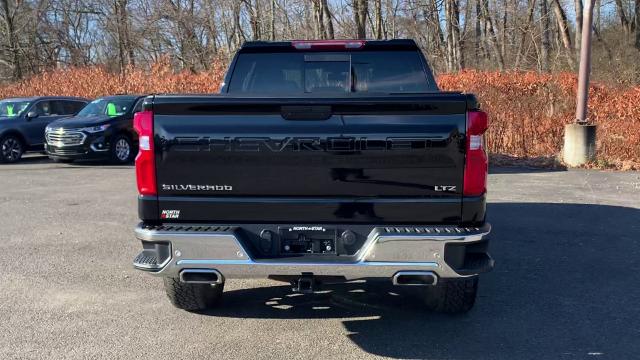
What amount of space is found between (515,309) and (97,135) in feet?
39.8

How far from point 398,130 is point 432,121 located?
0.22 metres

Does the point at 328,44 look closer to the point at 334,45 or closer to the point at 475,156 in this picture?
the point at 334,45

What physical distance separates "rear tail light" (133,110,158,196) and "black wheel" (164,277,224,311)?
3.52 feet

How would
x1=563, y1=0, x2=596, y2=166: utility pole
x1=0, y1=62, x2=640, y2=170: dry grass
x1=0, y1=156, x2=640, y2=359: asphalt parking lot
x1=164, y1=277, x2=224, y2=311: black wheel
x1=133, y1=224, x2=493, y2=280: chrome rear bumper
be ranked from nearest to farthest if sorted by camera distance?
x1=133, y1=224, x2=493, y2=280: chrome rear bumper
x1=0, y1=156, x2=640, y2=359: asphalt parking lot
x1=164, y1=277, x2=224, y2=311: black wheel
x1=563, y1=0, x2=596, y2=166: utility pole
x1=0, y1=62, x2=640, y2=170: dry grass

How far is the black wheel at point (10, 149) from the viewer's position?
50.3 ft

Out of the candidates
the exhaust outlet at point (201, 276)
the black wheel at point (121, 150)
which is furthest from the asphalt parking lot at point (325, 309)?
the black wheel at point (121, 150)

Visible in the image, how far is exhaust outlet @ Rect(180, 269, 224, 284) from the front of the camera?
374cm

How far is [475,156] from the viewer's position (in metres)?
3.68

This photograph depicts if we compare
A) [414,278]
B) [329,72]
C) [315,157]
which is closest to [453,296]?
[414,278]

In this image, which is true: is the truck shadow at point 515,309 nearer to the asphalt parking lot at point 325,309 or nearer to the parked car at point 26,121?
the asphalt parking lot at point 325,309

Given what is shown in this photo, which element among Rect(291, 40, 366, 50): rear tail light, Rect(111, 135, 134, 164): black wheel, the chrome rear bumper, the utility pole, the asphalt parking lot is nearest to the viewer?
the chrome rear bumper

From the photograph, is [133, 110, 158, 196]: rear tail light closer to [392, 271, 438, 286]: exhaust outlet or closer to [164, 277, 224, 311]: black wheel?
[164, 277, 224, 311]: black wheel

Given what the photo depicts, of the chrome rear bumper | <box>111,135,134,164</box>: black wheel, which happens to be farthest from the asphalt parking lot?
<box>111,135,134,164</box>: black wheel

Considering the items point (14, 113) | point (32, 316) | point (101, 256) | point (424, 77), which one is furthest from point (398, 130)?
point (14, 113)
